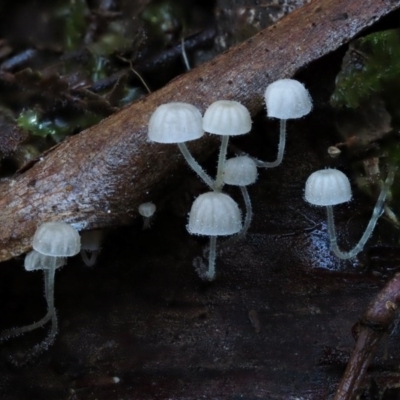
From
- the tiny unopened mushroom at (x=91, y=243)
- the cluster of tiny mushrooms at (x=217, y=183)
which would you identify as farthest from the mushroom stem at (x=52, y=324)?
the tiny unopened mushroom at (x=91, y=243)

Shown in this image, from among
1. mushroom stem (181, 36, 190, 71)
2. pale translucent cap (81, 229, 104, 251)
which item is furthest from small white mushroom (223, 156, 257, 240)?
mushroom stem (181, 36, 190, 71)

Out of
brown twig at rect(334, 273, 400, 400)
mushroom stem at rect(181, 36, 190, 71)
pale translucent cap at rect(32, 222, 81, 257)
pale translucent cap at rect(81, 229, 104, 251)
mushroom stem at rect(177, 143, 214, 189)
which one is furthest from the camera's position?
mushroom stem at rect(181, 36, 190, 71)

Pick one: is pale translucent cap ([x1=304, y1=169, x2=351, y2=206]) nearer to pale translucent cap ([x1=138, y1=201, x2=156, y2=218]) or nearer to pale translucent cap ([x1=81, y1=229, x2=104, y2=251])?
pale translucent cap ([x1=138, y1=201, x2=156, y2=218])

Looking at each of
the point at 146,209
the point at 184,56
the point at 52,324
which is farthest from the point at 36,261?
the point at 184,56

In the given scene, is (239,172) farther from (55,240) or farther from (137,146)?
(55,240)

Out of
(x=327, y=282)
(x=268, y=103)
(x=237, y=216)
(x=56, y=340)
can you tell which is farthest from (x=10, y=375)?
(x=268, y=103)
